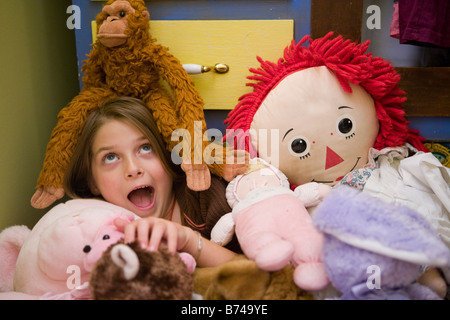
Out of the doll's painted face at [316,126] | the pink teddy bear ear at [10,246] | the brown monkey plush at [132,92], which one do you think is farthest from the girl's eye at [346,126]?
the pink teddy bear ear at [10,246]

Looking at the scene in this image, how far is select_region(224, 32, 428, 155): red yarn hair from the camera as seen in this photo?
822 mm

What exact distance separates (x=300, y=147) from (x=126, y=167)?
1.34 feet

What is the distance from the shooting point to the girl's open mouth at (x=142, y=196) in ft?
2.82

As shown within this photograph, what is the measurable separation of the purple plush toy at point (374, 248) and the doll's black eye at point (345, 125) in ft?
1.05

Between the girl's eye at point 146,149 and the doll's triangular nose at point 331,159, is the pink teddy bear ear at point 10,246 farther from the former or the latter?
the doll's triangular nose at point 331,159

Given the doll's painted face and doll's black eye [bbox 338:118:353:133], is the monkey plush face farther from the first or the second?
doll's black eye [bbox 338:118:353:133]

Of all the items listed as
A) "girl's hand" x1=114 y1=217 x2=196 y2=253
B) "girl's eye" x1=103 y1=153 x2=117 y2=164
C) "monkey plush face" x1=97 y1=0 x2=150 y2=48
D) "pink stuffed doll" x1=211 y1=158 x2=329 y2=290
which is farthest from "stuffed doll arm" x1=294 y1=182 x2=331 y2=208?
"monkey plush face" x1=97 y1=0 x2=150 y2=48

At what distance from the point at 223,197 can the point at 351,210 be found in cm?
35

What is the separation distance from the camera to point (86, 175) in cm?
88

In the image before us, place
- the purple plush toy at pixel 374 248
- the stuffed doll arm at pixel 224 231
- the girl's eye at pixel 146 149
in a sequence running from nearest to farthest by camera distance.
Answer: the purple plush toy at pixel 374 248, the stuffed doll arm at pixel 224 231, the girl's eye at pixel 146 149

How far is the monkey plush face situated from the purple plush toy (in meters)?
0.60

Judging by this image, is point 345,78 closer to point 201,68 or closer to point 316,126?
point 316,126
